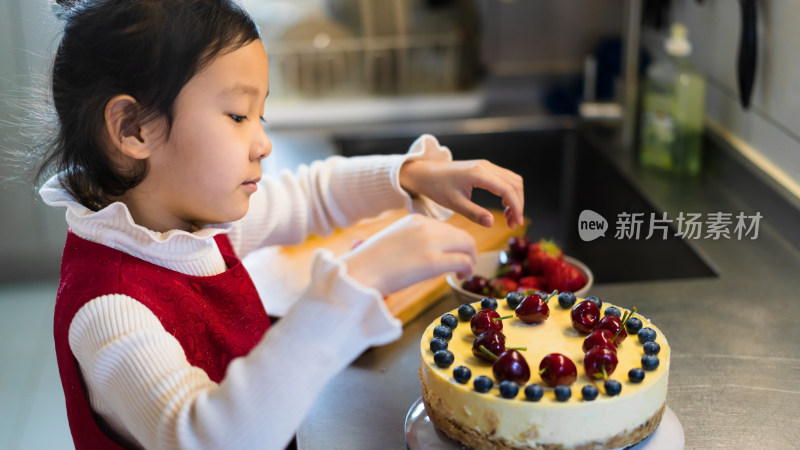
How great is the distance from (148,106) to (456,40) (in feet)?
4.62

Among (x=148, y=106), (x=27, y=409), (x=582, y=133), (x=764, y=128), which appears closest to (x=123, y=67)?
(x=148, y=106)

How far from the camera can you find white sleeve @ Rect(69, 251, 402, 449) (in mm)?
768

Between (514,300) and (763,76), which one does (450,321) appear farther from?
(763,76)

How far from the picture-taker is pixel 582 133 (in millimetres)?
1994

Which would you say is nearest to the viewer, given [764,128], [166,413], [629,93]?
[166,413]

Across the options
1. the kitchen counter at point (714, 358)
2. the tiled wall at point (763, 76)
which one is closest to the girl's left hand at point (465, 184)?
the kitchen counter at point (714, 358)

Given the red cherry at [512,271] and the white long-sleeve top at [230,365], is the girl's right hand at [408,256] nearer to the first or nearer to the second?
the white long-sleeve top at [230,365]

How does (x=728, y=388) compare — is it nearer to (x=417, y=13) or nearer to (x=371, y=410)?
(x=371, y=410)

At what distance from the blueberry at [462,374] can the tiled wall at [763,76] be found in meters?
0.86

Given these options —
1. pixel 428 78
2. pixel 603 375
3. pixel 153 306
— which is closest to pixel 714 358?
pixel 603 375

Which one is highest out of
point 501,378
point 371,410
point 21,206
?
point 501,378

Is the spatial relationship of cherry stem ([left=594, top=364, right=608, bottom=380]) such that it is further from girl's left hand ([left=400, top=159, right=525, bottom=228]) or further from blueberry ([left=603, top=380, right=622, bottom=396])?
girl's left hand ([left=400, top=159, right=525, bottom=228])

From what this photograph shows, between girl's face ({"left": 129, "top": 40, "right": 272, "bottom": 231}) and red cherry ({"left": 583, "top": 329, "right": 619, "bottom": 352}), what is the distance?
1.32 feet

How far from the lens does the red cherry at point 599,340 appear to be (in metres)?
0.87
